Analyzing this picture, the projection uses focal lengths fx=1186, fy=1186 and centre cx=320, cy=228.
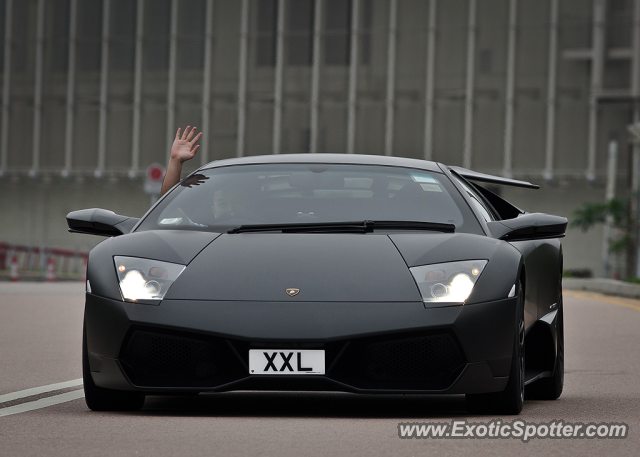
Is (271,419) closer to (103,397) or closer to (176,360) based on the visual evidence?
(176,360)

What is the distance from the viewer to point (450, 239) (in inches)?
220

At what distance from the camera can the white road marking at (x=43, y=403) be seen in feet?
18.9

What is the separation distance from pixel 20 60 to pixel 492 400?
45122 mm

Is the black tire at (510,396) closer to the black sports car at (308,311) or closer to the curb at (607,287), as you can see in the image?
the black sports car at (308,311)

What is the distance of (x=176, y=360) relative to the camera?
530cm

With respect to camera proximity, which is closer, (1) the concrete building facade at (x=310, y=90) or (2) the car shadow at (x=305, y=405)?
(2) the car shadow at (x=305, y=405)

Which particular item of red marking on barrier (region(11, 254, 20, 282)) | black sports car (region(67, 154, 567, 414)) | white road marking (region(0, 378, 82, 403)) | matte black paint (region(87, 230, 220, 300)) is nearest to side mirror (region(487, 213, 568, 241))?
black sports car (region(67, 154, 567, 414))

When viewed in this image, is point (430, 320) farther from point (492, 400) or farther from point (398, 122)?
point (398, 122)

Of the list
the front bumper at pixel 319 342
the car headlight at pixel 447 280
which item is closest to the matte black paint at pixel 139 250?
the front bumper at pixel 319 342

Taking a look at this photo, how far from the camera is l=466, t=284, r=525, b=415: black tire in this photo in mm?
5480

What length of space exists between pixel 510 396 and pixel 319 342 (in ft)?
3.25

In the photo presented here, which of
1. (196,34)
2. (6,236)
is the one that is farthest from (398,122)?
(6,236)

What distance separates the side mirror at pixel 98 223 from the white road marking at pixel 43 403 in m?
0.91

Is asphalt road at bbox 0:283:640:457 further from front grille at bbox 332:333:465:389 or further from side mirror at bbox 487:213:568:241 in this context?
side mirror at bbox 487:213:568:241
